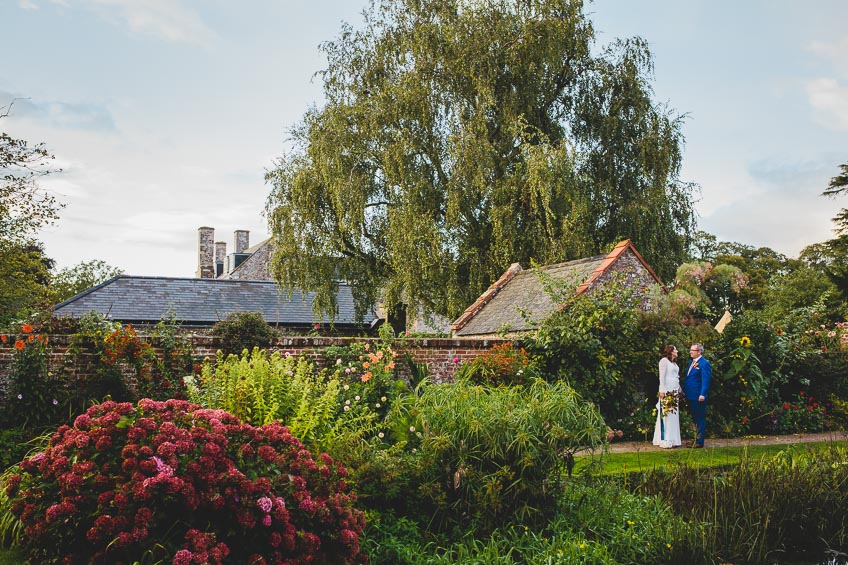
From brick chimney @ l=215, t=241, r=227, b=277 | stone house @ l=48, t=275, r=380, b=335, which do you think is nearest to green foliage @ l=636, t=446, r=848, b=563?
stone house @ l=48, t=275, r=380, b=335

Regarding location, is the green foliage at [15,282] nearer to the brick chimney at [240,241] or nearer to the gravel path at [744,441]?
the gravel path at [744,441]

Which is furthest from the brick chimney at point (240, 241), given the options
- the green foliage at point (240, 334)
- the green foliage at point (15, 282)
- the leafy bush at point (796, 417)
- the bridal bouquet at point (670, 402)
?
the bridal bouquet at point (670, 402)

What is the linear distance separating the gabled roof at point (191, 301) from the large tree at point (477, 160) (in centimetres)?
639

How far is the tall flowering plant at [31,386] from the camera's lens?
9.21m

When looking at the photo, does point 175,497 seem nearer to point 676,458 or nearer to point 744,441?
point 676,458

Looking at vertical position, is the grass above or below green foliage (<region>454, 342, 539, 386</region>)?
below

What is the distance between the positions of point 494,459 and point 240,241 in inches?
2029

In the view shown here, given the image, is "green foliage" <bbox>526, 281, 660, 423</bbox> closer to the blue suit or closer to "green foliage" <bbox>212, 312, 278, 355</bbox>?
the blue suit

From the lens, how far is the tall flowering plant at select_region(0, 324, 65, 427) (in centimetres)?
921

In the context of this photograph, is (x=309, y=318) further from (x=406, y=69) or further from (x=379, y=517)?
(x=379, y=517)

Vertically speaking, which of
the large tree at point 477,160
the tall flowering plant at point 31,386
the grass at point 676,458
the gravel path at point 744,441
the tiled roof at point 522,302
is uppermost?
the large tree at point 477,160

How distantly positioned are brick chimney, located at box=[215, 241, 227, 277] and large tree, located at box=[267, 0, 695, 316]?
3424 cm

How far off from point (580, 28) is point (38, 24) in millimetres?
15924

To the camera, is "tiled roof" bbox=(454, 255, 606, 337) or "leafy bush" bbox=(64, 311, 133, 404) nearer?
"leafy bush" bbox=(64, 311, 133, 404)
